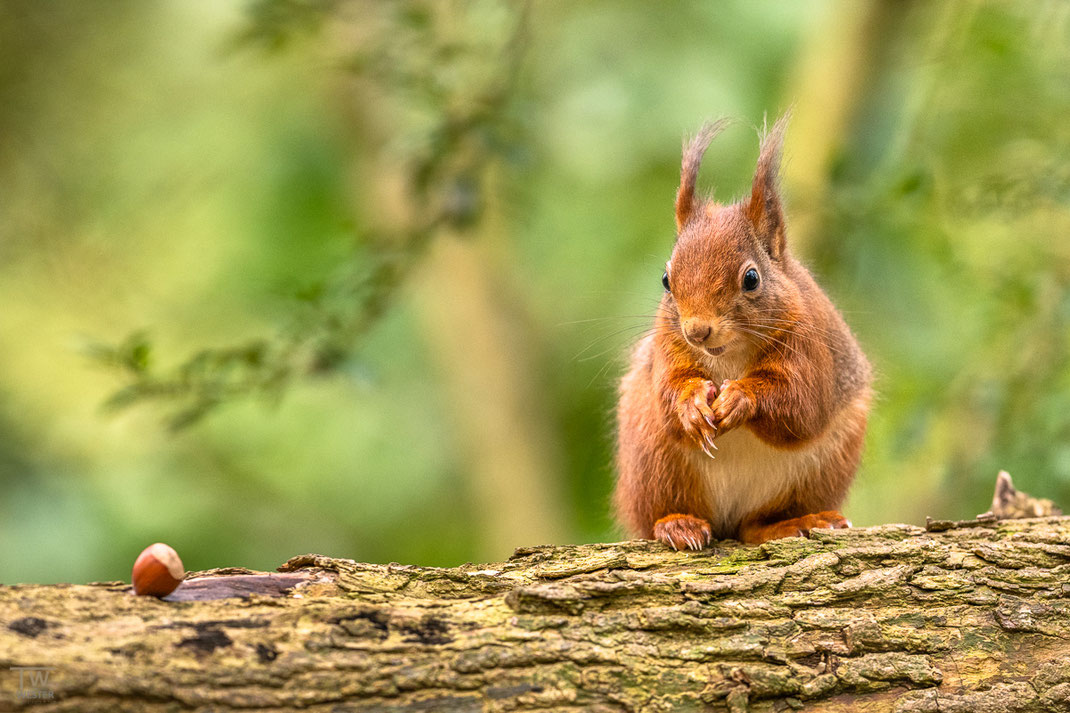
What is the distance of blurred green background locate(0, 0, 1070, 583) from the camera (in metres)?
3.66

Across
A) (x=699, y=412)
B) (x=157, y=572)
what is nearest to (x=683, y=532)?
(x=699, y=412)

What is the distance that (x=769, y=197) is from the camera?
3043 mm

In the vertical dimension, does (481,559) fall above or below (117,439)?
below

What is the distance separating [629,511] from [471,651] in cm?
117

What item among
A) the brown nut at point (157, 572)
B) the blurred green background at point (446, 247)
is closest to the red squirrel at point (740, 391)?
the blurred green background at point (446, 247)

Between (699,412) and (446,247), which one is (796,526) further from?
(446,247)

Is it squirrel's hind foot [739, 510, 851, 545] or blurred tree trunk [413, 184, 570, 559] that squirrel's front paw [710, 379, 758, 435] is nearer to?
squirrel's hind foot [739, 510, 851, 545]

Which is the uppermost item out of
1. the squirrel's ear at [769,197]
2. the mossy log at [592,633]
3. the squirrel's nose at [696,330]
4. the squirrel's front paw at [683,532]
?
the squirrel's ear at [769,197]

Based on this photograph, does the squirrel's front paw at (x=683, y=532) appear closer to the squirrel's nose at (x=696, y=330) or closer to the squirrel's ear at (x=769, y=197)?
the squirrel's nose at (x=696, y=330)

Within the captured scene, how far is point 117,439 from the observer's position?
6.59 meters

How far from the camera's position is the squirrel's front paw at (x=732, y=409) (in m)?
2.73

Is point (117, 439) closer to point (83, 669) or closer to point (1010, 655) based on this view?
point (83, 669)

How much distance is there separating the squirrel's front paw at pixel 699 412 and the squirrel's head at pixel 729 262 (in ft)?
0.33

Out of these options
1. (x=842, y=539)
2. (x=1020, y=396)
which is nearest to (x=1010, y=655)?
(x=842, y=539)
